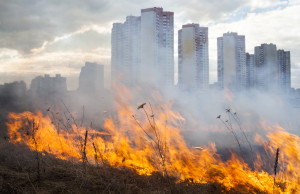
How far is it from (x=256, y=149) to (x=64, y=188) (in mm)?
13784

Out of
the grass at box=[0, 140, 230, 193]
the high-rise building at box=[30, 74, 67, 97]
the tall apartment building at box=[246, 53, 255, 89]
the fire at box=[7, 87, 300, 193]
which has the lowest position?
the fire at box=[7, 87, 300, 193]

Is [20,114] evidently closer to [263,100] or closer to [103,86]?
[103,86]

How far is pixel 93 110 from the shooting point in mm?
22953

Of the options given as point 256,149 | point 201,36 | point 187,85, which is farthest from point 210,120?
point 201,36

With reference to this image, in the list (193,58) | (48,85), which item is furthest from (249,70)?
(48,85)

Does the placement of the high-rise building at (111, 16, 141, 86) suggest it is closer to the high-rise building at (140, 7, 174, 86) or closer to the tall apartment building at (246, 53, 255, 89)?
the high-rise building at (140, 7, 174, 86)

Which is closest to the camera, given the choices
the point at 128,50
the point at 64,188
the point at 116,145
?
the point at 64,188

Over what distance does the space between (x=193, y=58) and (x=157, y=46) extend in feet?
33.7

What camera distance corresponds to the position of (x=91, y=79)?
2911 centimetres

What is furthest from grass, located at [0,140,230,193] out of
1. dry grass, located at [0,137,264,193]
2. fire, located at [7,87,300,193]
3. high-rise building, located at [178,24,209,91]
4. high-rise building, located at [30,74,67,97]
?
high-rise building, located at [178,24,209,91]

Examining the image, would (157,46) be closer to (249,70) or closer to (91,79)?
(91,79)

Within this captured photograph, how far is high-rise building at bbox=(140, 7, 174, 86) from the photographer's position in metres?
39.0

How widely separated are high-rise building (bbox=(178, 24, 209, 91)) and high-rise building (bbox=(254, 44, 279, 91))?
37.4ft

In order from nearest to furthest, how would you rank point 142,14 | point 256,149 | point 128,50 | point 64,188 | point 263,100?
point 64,188
point 256,149
point 263,100
point 142,14
point 128,50
